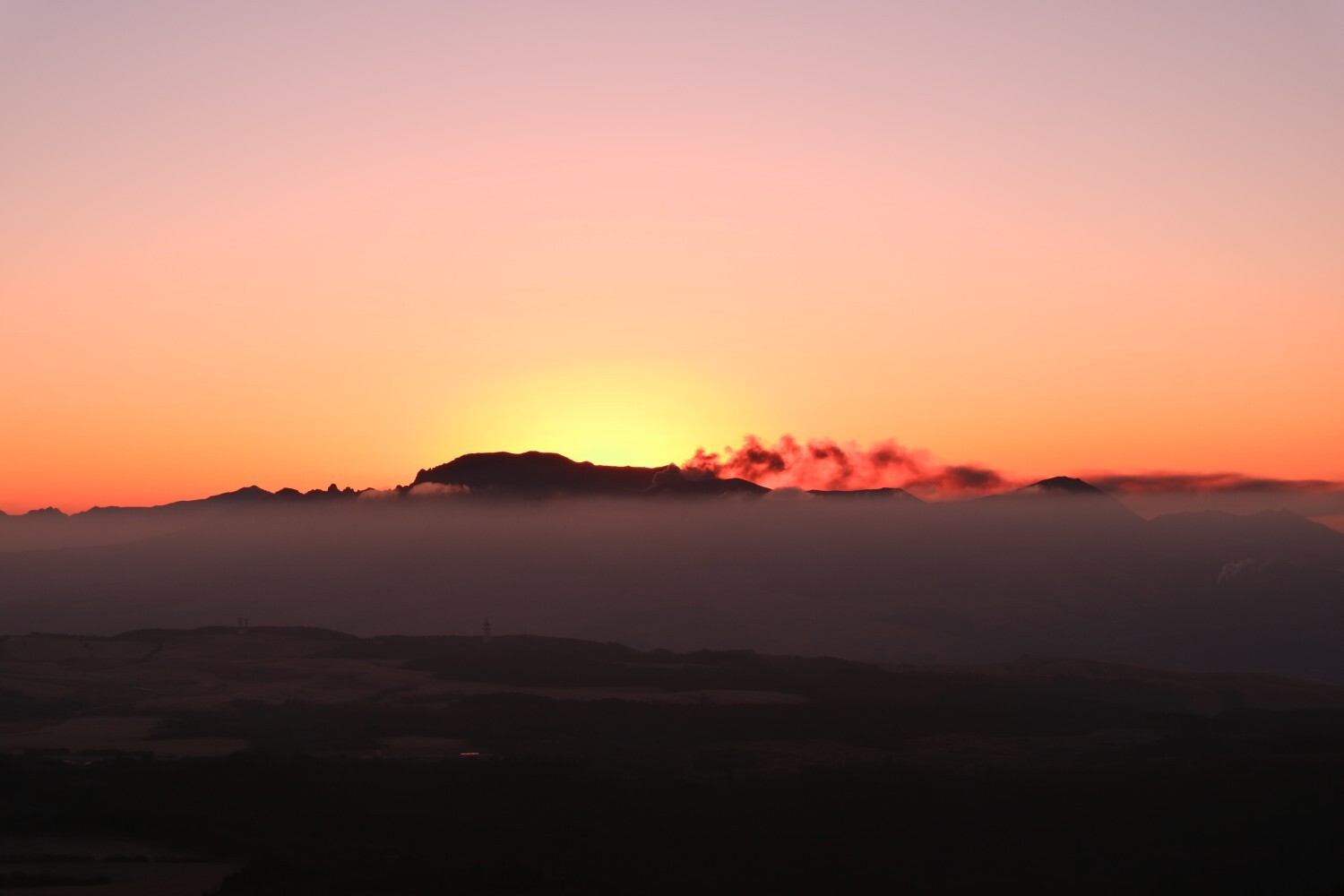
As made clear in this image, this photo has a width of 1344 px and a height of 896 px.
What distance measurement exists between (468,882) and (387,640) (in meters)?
128

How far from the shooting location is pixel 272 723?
118m

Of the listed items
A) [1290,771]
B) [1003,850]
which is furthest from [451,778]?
[1290,771]

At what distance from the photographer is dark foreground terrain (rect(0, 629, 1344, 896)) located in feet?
231

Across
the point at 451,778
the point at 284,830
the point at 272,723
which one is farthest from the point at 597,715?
the point at 284,830

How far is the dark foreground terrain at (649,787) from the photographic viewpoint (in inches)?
2773

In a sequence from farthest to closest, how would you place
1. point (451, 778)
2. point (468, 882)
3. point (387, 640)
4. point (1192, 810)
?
point (387, 640) < point (451, 778) < point (1192, 810) < point (468, 882)

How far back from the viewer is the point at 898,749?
369ft

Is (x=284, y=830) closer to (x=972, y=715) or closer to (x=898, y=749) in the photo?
(x=898, y=749)

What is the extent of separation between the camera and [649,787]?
9125cm

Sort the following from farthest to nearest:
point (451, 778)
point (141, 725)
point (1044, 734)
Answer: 1. point (1044, 734)
2. point (141, 725)
3. point (451, 778)

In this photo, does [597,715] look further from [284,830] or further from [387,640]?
[387,640]

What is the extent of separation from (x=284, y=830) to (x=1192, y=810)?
49611mm

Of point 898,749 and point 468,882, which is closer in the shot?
point 468,882

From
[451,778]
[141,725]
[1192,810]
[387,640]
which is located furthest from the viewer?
[387,640]
